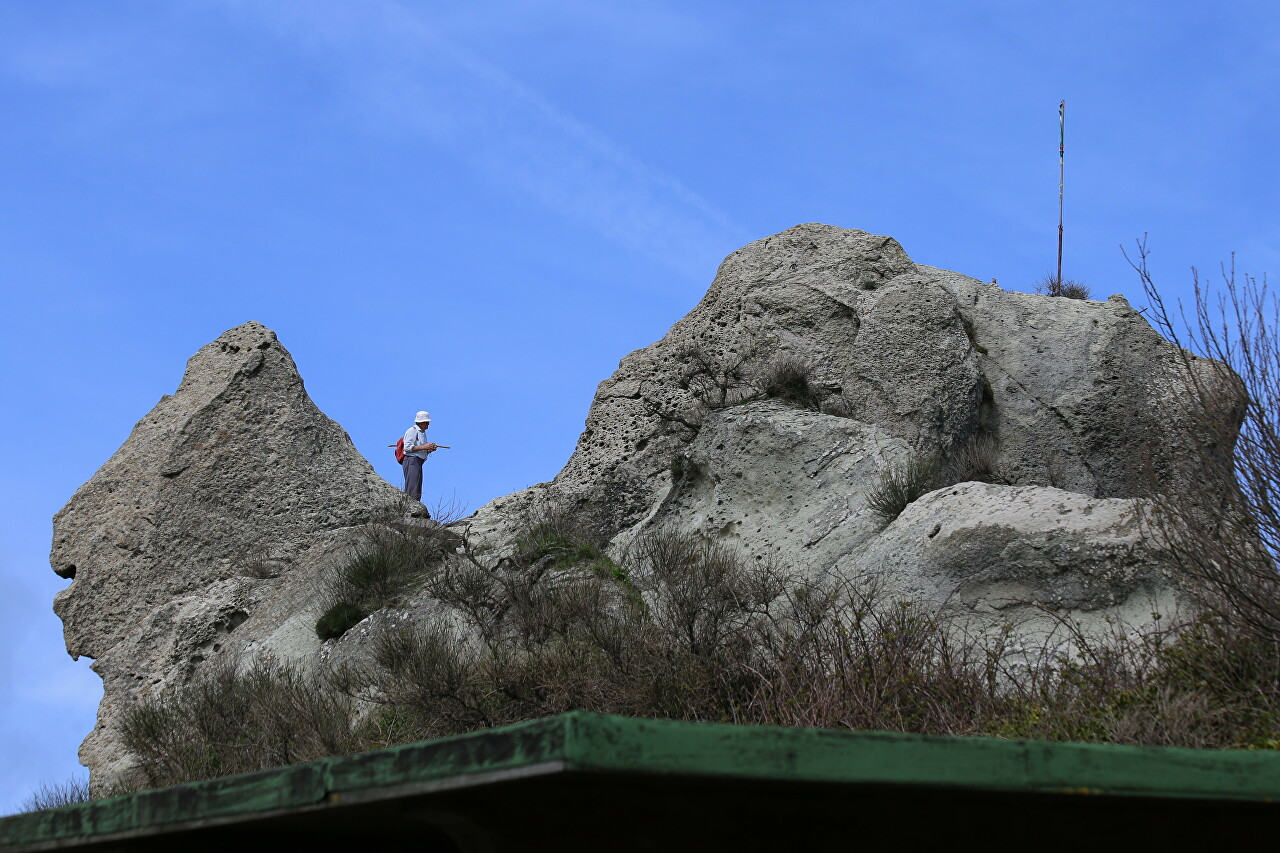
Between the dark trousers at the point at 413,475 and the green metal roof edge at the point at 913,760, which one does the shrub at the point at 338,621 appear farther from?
the green metal roof edge at the point at 913,760

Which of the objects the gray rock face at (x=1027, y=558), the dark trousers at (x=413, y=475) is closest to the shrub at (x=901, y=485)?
the gray rock face at (x=1027, y=558)

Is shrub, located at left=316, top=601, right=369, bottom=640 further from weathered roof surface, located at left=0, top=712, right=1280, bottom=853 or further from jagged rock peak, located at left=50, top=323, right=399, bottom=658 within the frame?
weathered roof surface, located at left=0, top=712, right=1280, bottom=853

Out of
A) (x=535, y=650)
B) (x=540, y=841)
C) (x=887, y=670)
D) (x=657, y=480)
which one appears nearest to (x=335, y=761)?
(x=540, y=841)

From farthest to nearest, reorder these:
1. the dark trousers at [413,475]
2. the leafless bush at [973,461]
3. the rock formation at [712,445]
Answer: the dark trousers at [413,475], the leafless bush at [973,461], the rock formation at [712,445]

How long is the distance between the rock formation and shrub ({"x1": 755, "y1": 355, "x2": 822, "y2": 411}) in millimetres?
40

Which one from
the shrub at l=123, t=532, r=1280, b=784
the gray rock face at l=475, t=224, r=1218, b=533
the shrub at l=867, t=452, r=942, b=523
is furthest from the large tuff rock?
the shrub at l=867, t=452, r=942, b=523

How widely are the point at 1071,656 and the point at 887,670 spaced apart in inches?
48.4

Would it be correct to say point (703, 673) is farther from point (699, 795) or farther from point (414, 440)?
point (414, 440)

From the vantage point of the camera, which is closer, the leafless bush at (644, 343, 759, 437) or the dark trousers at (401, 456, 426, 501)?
the leafless bush at (644, 343, 759, 437)

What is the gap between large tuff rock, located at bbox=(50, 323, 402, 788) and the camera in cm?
1344

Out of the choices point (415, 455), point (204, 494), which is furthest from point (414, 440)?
point (204, 494)

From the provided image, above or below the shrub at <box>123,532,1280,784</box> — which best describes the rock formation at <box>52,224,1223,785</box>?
above

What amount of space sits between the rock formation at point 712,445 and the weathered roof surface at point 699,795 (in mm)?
7201

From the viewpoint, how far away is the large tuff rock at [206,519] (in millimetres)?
13438
